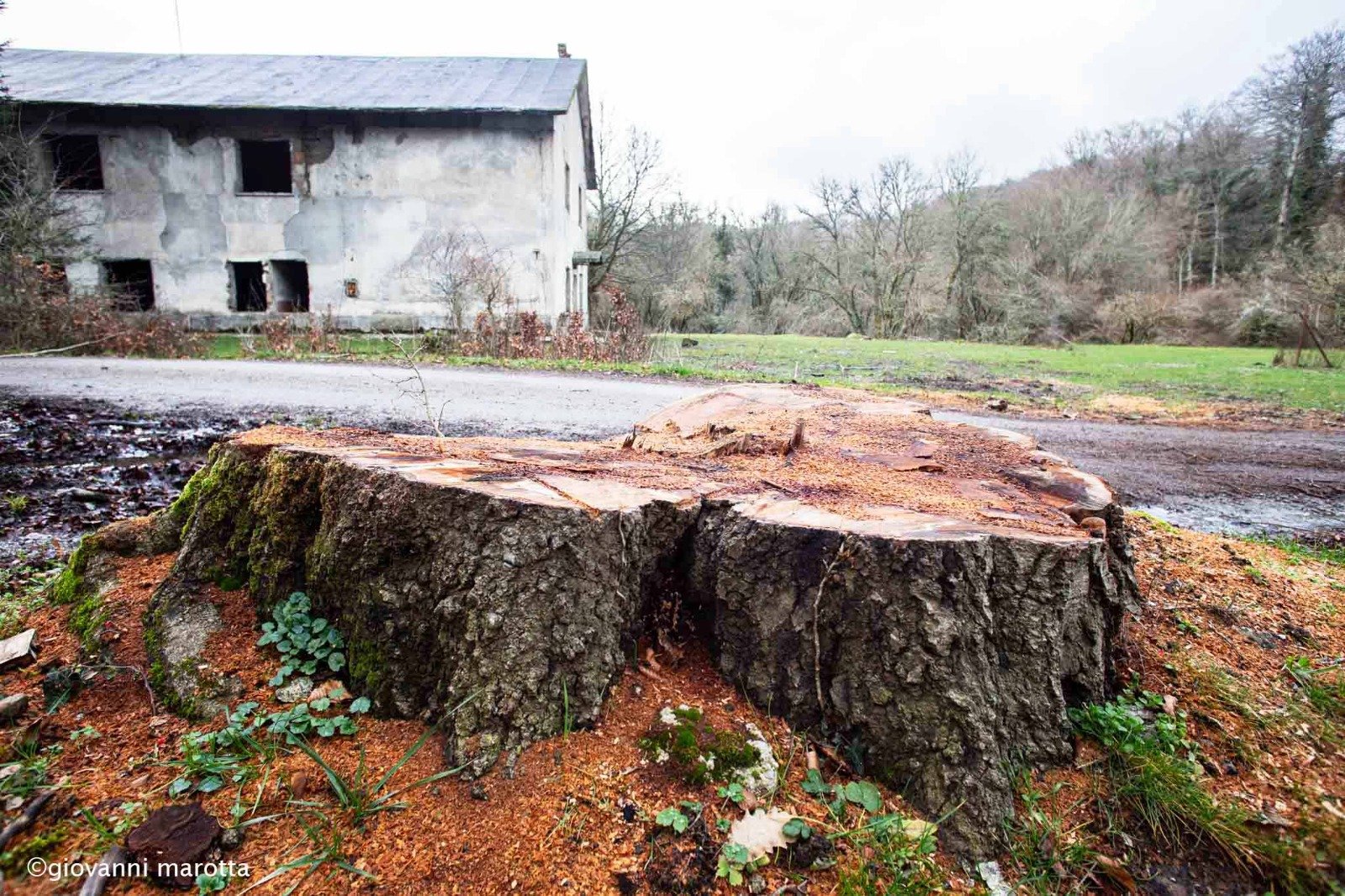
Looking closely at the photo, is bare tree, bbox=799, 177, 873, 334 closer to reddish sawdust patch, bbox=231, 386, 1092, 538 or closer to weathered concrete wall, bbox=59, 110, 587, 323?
weathered concrete wall, bbox=59, 110, 587, 323

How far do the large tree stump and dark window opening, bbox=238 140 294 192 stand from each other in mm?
20577

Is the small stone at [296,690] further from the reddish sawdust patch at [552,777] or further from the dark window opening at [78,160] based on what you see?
the dark window opening at [78,160]

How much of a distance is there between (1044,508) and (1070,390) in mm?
11164

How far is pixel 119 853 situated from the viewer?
1.33 metres

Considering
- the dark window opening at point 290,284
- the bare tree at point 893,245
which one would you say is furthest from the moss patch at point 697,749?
the bare tree at point 893,245

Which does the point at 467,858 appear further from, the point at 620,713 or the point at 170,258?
the point at 170,258

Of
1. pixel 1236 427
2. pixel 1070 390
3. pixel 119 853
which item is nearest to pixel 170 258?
pixel 119 853

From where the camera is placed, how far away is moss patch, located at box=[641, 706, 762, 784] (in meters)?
1.60

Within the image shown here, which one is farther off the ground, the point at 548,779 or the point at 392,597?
the point at 392,597

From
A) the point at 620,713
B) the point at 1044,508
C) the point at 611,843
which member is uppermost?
the point at 1044,508

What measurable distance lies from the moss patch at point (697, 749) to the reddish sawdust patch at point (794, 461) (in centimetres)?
60

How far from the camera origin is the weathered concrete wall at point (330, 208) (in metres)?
15.4

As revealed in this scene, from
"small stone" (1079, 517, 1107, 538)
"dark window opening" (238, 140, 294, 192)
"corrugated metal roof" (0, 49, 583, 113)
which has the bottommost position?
"small stone" (1079, 517, 1107, 538)

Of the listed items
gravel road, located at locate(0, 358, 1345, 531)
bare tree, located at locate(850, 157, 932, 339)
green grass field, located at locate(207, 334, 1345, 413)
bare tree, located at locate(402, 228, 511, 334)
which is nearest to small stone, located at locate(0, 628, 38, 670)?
gravel road, located at locate(0, 358, 1345, 531)
